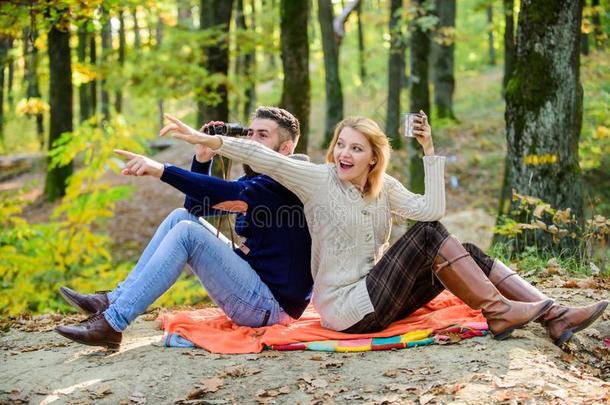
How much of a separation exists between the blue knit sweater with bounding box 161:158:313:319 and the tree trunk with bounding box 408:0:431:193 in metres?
7.60

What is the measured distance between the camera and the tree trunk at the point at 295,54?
9250 mm

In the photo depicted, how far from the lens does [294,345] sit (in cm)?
452

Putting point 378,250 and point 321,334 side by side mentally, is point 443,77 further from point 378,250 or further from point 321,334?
point 321,334

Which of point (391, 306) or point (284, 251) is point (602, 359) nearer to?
point (391, 306)

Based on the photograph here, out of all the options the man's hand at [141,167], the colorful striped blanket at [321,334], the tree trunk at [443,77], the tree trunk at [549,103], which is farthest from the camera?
the tree trunk at [443,77]

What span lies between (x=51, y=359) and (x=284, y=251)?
1763 mm

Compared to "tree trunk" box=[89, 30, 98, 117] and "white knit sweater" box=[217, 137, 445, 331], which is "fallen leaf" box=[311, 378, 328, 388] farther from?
"tree trunk" box=[89, 30, 98, 117]

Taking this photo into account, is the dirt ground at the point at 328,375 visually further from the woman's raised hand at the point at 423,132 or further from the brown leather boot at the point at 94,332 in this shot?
the woman's raised hand at the point at 423,132

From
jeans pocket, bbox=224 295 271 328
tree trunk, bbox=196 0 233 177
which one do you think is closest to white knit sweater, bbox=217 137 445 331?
jeans pocket, bbox=224 295 271 328

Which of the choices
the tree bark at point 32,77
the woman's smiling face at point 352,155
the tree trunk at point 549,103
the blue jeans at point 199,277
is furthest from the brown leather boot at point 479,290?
the tree bark at point 32,77

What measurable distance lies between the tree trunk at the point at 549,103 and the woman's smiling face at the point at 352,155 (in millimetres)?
3124

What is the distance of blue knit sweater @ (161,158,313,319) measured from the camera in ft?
14.7

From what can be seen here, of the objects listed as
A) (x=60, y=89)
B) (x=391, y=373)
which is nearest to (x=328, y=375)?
(x=391, y=373)

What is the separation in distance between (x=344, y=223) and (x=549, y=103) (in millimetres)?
3445
